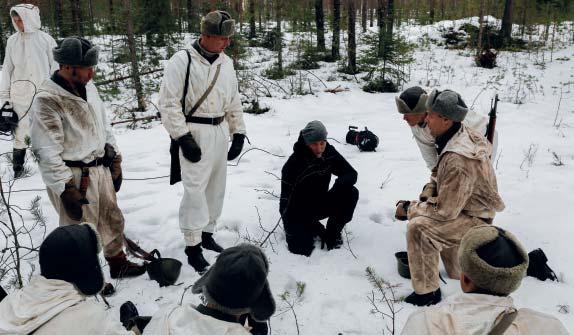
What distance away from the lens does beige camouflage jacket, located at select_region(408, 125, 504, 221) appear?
3070mm

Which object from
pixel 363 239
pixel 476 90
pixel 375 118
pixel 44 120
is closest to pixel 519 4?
pixel 476 90

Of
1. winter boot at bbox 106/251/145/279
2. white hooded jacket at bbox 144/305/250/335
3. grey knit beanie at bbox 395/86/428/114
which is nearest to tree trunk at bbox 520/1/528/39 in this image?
grey knit beanie at bbox 395/86/428/114

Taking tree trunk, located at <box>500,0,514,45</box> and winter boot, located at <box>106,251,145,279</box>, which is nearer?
winter boot, located at <box>106,251,145,279</box>

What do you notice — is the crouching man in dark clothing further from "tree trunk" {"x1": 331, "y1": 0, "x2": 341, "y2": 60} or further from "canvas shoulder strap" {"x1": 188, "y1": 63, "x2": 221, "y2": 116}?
"tree trunk" {"x1": 331, "y1": 0, "x2": 341, "y2": 60}

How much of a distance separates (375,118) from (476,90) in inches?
154

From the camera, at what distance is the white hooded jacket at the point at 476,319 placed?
60.4 inches

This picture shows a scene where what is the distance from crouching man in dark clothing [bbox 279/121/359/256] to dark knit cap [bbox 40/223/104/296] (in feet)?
7.91

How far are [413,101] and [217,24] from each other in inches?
71.1

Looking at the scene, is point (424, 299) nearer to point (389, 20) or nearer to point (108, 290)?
point (108, 290)

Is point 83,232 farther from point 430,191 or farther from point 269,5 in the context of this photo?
point 269,5

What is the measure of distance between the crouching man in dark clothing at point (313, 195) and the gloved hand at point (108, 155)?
5.37ft

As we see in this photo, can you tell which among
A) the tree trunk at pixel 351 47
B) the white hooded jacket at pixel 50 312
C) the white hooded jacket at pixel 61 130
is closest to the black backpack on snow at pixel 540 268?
the white hooded jacket at pixel 50 312

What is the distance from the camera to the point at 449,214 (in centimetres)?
318

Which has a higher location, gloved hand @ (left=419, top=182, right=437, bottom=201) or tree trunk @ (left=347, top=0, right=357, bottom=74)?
tree trunk @ (left=347, top=0, right=357, bottom=74)
